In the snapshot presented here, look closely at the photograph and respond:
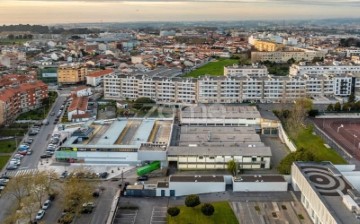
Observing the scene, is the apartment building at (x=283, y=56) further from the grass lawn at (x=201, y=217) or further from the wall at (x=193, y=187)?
→ the grass lawn at (x=201, y=217)

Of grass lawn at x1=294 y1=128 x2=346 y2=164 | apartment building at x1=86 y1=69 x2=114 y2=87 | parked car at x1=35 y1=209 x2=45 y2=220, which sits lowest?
parked car at x1=35 y1=209 x2=45 y2=220

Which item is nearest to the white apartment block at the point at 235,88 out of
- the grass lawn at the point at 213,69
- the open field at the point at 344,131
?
the open field at the point at 344,131

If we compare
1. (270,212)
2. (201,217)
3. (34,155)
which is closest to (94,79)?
(34,155)

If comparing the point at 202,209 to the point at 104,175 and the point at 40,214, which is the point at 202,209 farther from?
the point at 104,175

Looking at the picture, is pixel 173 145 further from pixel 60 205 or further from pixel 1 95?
pixel 1 95

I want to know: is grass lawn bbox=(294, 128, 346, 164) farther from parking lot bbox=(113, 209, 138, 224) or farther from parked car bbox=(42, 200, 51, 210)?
parked car bbox=(42, 200, 51, 210)

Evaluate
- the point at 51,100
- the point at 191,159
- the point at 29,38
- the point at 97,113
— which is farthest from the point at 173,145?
the point at 29,38

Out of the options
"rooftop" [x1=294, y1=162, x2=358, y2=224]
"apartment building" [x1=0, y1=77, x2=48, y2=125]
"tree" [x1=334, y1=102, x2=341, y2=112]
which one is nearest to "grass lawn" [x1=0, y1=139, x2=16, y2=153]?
"apartment building" [x1=0, y1=77, x2=48, y2=125]
